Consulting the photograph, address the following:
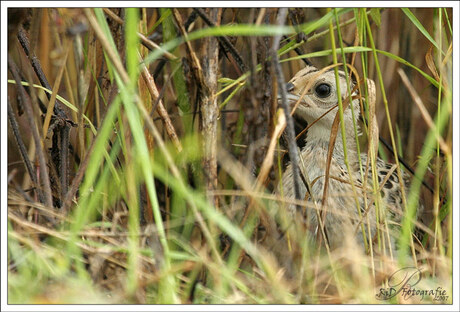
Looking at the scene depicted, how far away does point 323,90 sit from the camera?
245cm

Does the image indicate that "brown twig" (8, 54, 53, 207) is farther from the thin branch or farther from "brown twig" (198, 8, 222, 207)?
the thin branch

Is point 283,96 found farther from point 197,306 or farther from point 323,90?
point 323,90

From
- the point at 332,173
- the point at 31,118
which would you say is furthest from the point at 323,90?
the point at 31,118

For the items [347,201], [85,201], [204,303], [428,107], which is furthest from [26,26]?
[428,107]

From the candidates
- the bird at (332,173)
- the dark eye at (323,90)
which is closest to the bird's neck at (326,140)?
the bird at (332,173)

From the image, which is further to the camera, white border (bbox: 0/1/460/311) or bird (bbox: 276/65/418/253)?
bird (bbox: 276/65/418/253)

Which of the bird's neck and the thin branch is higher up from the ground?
the thin branch

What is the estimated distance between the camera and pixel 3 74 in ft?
5.49

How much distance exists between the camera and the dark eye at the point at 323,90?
8.01 feet

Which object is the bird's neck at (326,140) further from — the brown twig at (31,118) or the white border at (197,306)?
the brown twig at (31,118)

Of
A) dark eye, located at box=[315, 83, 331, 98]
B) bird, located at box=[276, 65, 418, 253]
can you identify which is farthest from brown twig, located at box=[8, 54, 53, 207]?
dark eye, located at box=[315, 83, 331, 98]

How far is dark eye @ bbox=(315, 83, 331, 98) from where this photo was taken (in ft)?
8.01

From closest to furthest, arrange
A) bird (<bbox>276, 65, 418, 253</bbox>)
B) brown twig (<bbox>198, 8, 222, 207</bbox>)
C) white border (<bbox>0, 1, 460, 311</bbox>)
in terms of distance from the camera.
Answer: white border (<bbox>0, 1, 460, 311</bbox>) < brown twig (<bbox>198, 8, 222, 207</bbox>) < bird (<bbox>276, 65, 418, 253</bbox>)

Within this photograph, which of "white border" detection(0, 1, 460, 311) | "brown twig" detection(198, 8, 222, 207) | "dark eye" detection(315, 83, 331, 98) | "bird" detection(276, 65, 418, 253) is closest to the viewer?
"white border" detection(0, 1, 460, 311)
